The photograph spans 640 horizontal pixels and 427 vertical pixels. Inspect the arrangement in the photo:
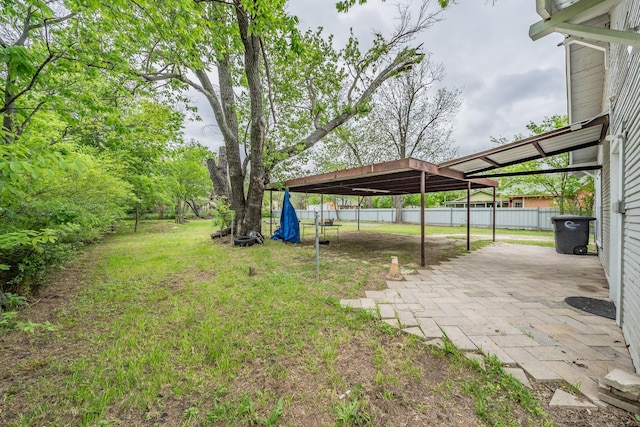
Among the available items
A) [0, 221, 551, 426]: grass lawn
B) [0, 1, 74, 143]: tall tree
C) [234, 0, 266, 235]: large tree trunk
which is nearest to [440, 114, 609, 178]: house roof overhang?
[0, 221, 551, 426]: grass lawn

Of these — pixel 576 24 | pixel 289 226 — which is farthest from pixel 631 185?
pixel 289 226

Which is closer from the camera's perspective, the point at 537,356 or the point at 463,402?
the point at 463,402

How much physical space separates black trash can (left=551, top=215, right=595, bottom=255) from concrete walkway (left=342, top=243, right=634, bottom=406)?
1417mm

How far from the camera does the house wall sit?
181cm

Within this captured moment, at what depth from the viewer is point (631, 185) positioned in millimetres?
2025

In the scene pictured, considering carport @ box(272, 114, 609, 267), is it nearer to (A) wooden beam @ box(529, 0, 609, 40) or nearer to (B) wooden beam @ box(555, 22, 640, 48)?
(B) wooden beam @ box(555, 22, 640, 48)

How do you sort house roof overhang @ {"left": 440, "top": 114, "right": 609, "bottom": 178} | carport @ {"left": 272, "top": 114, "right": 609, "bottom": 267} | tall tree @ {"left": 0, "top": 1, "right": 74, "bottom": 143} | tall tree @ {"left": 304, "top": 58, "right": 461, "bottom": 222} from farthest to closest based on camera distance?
tall tree @ {"left": 304, "top": 58, "right": 461, "bottom": 222} < carport @ {"left": 272, "top": 114, "right": 609, "bottom": 267} < house roof overhang @ {"left": 440, "top": 114, "right": 609, "bottom": 178} < tall tree @ {"left": 0, "top": 1, "right": 74, "bottom": 143}

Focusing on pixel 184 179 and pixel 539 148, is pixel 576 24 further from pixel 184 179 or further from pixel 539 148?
pixel 184 179

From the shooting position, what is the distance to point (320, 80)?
324 inches

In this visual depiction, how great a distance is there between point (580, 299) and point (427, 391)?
308 centimetres

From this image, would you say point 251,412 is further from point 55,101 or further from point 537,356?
point 55,101

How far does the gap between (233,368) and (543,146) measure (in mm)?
6316

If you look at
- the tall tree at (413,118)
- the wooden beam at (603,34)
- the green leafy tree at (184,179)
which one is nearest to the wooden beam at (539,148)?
the wooden beam at (603,34)

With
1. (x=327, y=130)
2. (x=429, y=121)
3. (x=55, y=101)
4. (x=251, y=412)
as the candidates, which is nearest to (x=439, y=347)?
(x=251, y=412)
